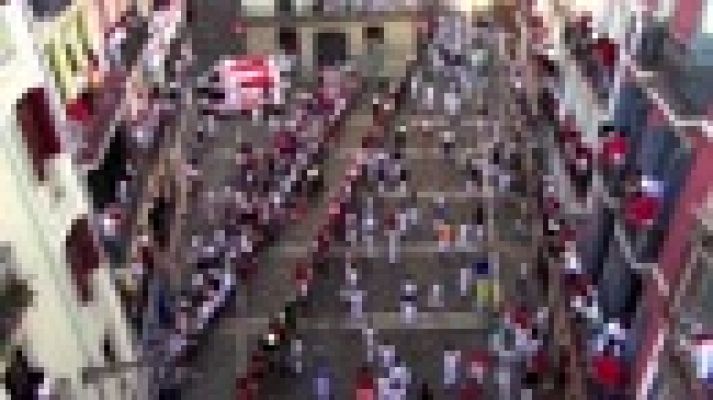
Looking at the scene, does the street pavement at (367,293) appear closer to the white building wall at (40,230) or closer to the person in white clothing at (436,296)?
the person in white clothing at (436,296)

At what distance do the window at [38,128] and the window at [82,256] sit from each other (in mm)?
1485

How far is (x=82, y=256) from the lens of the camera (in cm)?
1894

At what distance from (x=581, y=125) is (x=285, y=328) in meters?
10.1

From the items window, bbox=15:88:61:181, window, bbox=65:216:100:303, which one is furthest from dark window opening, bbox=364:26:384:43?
window, bbox=15:88:61:181

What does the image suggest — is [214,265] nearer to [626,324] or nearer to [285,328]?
[285,328]

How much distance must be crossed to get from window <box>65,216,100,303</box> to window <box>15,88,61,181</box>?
4.87 feet

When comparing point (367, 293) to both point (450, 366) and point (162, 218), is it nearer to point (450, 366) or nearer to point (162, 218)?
point (450, 366)

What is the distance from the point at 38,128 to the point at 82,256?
9.09ft

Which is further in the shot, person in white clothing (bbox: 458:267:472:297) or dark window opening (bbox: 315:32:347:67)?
dark window opening (bbox: 315:32:347:67)

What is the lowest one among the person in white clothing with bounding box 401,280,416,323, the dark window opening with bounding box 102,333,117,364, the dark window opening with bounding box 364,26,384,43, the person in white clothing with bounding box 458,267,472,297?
the person in white clothing with bounding box 401,280,416,323

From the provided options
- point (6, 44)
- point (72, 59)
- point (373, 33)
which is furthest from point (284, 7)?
point (6, 44)

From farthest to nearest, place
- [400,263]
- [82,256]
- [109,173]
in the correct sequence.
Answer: [400,263] < [109,173] < [82,256]

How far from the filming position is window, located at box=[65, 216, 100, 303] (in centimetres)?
1835

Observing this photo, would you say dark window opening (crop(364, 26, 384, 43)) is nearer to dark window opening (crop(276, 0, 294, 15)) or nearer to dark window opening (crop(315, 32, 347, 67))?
dark window opening (crop(315, 32, 347, 67))
